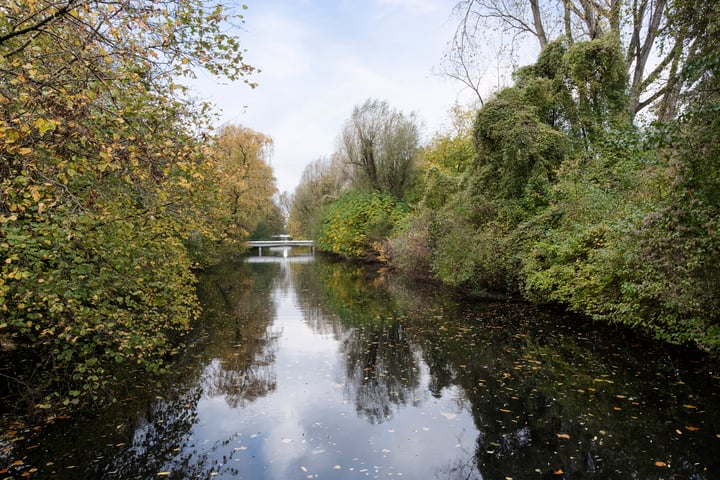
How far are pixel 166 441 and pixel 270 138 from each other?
1538 inches

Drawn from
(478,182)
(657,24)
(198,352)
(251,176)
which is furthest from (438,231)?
(251,176)

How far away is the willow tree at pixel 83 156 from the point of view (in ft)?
14.0

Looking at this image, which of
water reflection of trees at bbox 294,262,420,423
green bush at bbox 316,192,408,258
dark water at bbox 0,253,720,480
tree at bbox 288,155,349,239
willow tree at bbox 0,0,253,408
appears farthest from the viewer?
tree at bbox 288,155,349,239

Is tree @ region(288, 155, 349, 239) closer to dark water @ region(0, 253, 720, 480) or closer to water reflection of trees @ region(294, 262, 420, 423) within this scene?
water reflection of trees @ region(294, 262, 420, 423)

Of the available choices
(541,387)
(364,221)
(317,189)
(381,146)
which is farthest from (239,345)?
(317,189)

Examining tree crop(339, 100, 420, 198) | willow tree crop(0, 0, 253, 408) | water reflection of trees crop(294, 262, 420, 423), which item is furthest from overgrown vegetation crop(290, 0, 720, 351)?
tree crop(339, 100, 420, 198)

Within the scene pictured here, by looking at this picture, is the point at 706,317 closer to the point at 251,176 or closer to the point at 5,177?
the point at 5,177

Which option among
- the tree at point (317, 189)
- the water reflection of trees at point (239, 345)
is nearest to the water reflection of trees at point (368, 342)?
the water reflection of trees at point (239, 345)

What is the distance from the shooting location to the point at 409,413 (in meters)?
6.95

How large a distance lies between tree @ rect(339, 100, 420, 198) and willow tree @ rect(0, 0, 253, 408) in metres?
30.3

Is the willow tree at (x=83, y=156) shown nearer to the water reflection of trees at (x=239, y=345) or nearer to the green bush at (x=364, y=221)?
the water reflection of trees at (x=239, y=345)

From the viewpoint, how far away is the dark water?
533cm

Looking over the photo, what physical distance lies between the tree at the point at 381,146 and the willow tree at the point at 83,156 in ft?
99.4

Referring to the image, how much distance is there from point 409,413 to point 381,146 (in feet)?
107
